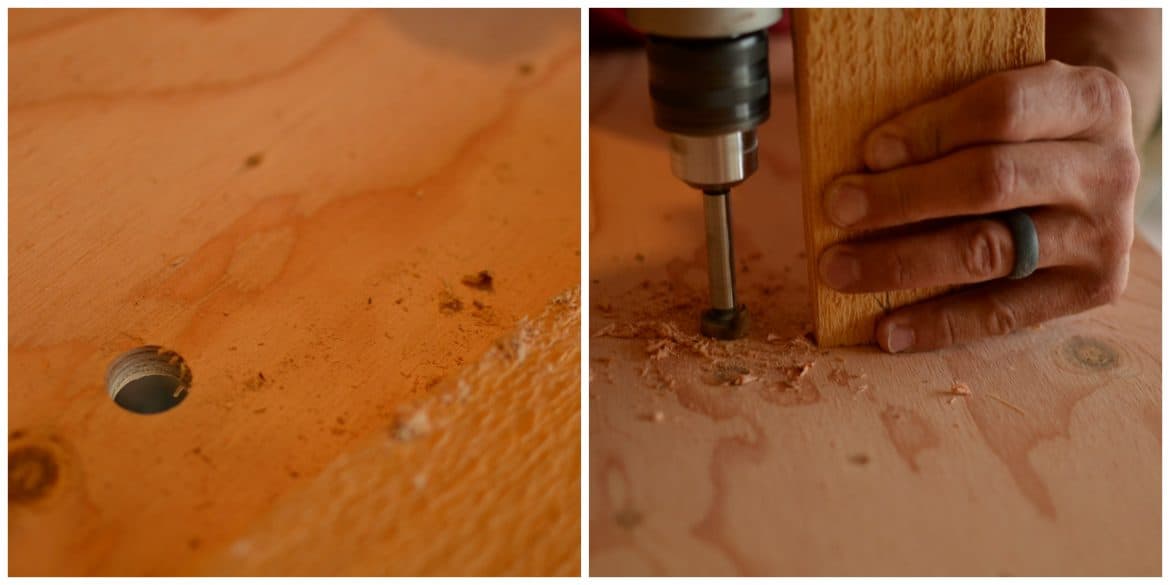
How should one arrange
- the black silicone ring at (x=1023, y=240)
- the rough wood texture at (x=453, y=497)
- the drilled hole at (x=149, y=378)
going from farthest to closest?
the black silicone ring at (x=1023, y=240) < the drilled hole at (x=149, y=378) < the rough wood texture at (x=453, y=497)

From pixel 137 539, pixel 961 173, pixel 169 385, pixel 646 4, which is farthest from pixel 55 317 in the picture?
pixel 961 173

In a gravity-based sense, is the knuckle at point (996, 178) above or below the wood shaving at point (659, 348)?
above

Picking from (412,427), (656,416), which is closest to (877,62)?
(656,416)

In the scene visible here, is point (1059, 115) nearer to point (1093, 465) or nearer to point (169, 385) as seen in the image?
point (1093, 465)

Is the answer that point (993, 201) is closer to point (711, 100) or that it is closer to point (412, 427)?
point (711, 100)

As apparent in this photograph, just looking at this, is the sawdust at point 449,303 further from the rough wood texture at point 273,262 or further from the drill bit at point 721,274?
the drill bit at point 721,274

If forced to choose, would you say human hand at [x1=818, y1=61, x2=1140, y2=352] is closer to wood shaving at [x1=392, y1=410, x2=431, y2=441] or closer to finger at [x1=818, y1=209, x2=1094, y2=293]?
finger at [x1=818, y1=209, x2=1094, y2=293]

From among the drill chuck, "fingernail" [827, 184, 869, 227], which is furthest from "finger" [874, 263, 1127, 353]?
the drill chuck

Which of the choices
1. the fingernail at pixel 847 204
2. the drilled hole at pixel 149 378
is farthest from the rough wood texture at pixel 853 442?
the drilled hole at pixel 149 378
